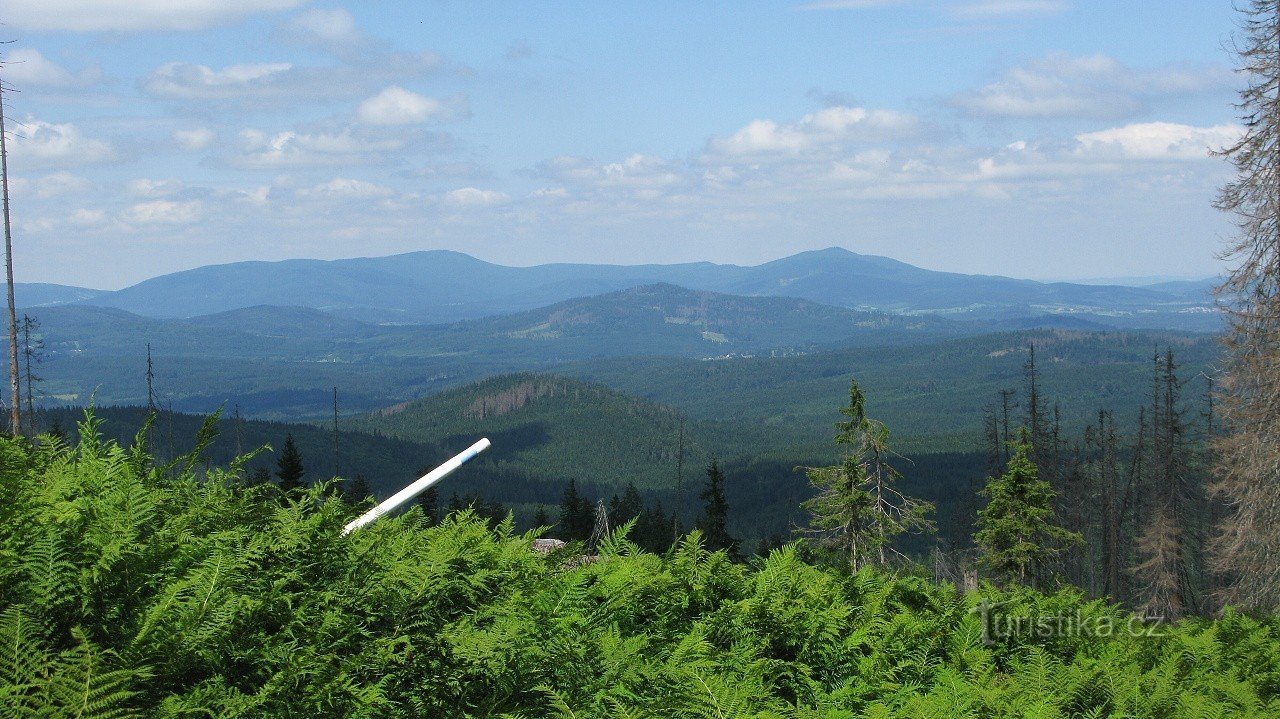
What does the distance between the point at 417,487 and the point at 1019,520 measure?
29822 millimetres

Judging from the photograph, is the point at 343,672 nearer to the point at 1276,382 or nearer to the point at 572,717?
the point at 572,717

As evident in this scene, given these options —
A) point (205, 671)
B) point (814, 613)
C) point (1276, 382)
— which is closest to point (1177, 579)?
point (1276, 382)

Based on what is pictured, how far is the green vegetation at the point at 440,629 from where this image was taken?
3578 millimetres

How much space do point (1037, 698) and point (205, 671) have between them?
415 centimetres

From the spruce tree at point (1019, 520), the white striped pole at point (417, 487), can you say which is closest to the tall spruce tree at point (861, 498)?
the spruce tree at point (1019, 520)

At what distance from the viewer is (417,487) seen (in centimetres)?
540

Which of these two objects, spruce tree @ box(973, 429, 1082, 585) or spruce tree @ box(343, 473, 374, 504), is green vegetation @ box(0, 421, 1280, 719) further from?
spruce tree @ box(973, 429, 1082, 585)

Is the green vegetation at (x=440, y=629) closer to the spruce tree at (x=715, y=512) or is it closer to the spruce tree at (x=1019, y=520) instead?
the spruce tree at (x=1019, y=520)

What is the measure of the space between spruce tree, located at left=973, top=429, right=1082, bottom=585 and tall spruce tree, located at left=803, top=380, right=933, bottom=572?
5276mm

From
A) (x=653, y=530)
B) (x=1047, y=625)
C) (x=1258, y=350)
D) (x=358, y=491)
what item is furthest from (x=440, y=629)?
(x=653, y=530)

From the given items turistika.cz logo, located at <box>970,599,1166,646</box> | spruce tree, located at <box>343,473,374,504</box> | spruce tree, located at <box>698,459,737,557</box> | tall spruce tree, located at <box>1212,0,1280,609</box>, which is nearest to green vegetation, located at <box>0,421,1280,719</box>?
turistika.cz logo, located at <box>970,599,1166,646</box>

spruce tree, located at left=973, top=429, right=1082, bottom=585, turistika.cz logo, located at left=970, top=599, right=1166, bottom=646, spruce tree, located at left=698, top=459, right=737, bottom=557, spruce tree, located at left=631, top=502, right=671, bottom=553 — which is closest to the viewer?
turistika.cz logo, located at left=970, top=599, right=1166, bottom=646

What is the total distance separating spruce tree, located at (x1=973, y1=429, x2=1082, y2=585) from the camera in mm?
30562

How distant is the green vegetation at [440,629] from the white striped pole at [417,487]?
122 millimetres
